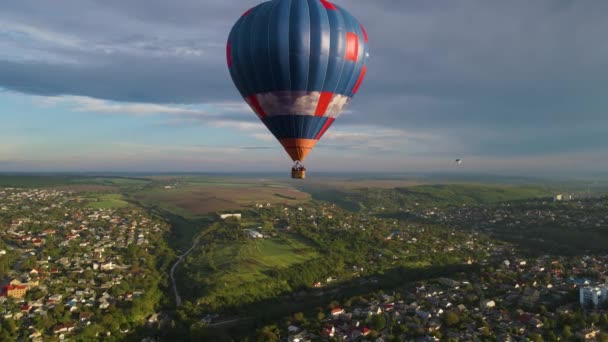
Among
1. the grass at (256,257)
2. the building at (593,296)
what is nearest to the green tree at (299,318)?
the grass at (256,257)

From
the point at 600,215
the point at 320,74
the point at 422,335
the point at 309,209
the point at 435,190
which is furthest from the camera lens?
the point at 435,190

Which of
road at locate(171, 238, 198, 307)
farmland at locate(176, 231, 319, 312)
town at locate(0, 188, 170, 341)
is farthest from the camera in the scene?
farmland at locate(176, 231, 319, 312)

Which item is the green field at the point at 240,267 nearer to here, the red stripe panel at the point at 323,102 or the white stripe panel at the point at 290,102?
the white stripe panel at the point at 290,102

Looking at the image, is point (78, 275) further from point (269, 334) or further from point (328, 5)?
point (328, 5)

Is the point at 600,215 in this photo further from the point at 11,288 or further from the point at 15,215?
the point at 15,215

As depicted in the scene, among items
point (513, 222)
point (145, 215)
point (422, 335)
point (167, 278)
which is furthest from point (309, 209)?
point (422, 335)

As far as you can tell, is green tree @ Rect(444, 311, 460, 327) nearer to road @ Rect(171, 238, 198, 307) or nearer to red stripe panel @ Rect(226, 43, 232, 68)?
road @ Rect(171, 238, 198, 307)

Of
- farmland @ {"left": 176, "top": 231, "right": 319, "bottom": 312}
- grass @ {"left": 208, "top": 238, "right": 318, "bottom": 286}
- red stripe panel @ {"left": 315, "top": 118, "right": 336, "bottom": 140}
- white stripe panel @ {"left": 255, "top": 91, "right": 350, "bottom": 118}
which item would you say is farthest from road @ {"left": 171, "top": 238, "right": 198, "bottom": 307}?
white stripe panel @ {"left": 255, "top": 91, "right": 350, "bottom": 118}
